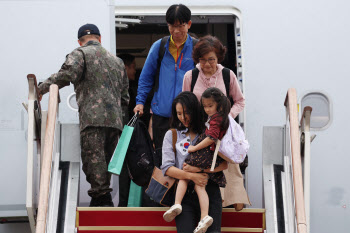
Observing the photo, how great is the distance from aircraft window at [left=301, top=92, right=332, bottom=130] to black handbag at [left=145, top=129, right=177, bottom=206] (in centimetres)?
259

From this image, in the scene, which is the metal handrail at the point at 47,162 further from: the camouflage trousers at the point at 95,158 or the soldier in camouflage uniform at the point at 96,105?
the camouflage trousers at the point at 95,158

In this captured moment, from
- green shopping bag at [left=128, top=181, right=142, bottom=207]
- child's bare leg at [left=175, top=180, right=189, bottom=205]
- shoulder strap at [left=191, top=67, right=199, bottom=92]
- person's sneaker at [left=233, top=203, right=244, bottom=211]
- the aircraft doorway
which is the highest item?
the aircraft doorway

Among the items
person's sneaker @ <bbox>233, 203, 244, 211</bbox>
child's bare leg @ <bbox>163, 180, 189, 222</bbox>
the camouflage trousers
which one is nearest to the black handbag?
child's bare leg @ <bbox>163, 180, 189, 222</bbox>

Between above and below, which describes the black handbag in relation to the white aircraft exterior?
below

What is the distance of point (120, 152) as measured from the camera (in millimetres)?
6656

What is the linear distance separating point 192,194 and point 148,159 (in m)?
0.91

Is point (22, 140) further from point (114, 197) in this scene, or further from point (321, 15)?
point (321, 15)

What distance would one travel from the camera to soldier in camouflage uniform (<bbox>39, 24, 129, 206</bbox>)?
22.6 feet

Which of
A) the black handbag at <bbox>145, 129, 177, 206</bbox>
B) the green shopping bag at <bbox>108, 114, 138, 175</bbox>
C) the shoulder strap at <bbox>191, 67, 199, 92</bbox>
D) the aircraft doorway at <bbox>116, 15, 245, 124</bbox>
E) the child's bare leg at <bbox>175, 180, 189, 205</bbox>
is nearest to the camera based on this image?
the child's bare leg at <bbox>175, 180, 189, 205</bbox>

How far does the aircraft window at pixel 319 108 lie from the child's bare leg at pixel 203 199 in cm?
277

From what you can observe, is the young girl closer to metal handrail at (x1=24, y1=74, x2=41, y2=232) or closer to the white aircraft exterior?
metal handrail at (x1=24, y1=74, x2=41, y2=232)

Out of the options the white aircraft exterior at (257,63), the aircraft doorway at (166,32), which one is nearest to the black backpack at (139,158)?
the white aircraft exterior at (257,63)

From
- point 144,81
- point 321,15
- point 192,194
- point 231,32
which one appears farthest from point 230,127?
point 231,32

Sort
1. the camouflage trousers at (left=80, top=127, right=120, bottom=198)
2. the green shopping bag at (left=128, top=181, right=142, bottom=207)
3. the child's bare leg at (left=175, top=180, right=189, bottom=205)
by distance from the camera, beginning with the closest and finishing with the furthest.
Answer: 1. the child's bare leg at (left=175, top=180, right=189, bottom=205)
2. the camouflage trousers at (left=80, top=127, right=120, bottom=198)
3. the green shopping bag at (left=128, top=181, right=142, bottom=207)
